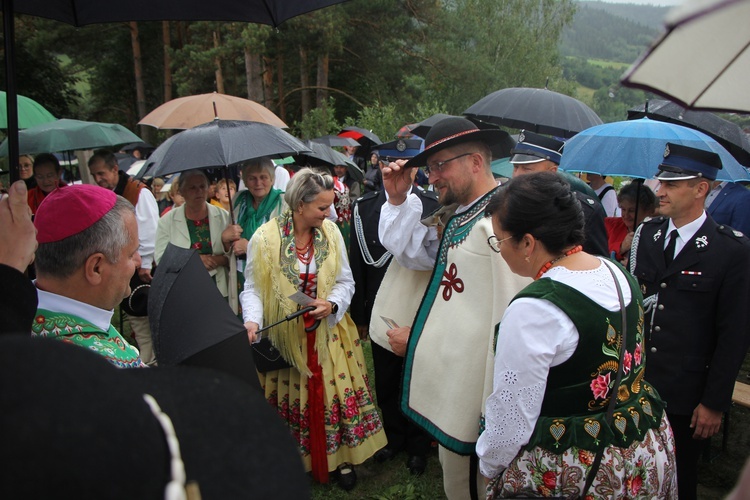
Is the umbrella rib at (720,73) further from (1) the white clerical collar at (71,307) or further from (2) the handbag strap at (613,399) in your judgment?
(1) the white clerical collar at (71,307)

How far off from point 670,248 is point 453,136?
1327 mm

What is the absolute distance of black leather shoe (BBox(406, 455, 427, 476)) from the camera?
148 inches

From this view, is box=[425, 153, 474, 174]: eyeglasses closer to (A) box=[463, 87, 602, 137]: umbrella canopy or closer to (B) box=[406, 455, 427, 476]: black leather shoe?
(B) box=[406, 455, 427, 476]: black leather shoe

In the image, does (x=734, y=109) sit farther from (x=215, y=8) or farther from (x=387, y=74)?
(x=387, y=74)

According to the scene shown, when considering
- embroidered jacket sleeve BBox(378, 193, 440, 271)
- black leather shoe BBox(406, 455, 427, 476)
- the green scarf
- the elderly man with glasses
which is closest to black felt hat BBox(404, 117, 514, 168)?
the elderly man with glasses

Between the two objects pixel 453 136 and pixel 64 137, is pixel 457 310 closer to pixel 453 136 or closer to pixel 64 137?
pixel 453 136

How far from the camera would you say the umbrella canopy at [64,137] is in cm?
550

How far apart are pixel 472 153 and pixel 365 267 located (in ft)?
5.74

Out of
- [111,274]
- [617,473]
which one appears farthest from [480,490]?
[111,274]

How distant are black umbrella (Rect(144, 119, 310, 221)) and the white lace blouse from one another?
2.35 metres

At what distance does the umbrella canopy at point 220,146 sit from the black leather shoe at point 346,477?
2.12 meters

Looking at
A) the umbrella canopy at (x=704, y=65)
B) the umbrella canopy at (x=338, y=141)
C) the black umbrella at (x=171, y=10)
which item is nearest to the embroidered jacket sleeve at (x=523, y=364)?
the umbrella canopy at (x=704, y=65)

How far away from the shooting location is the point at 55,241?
1.70 meters

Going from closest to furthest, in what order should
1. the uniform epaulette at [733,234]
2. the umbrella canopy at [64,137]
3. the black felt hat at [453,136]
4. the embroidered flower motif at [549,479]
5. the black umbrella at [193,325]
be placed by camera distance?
the black umbrella at [193,325]
the embroidered flower motif at [549,479]
the black felt hat at [453,136]
the uniform epaulette at [733,234]
the umbrella canopy at [64,137]
